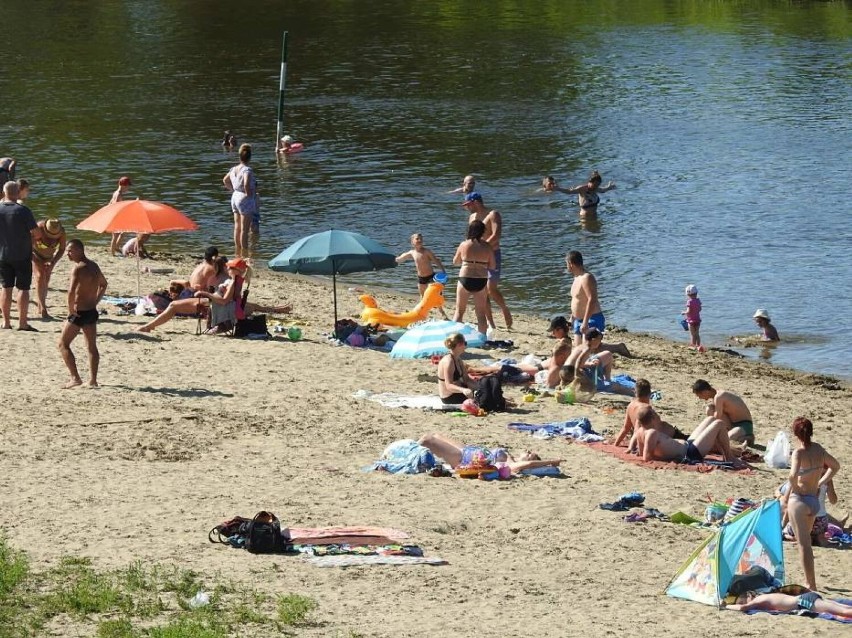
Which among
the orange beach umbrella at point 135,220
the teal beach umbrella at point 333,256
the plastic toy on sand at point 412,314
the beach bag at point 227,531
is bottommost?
the beach bag at point 227,531

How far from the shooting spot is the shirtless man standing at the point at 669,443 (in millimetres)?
14742

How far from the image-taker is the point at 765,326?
69.7 ft

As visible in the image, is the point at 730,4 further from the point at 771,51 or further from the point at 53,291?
the point at 53,291

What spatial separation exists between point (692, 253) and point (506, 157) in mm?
9302

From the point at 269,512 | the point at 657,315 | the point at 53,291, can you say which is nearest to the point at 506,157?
the point at 657,315

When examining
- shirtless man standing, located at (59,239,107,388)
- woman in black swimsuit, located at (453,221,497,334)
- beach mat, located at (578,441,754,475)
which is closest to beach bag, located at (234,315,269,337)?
woman in black swimsuit, located at (453,221,497,334)

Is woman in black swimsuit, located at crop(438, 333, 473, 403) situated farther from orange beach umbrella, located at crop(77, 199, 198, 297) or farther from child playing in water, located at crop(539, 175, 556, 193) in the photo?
child playing in water, located at crop(539, 175, 556, 193)

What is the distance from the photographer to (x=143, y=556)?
11.1m

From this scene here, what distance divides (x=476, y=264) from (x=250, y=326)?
3018 millimetres

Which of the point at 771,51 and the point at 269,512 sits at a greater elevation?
the point at 771,51

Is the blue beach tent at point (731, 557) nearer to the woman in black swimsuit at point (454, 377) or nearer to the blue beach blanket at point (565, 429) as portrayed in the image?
the blue beach blanket at point (565, 429)

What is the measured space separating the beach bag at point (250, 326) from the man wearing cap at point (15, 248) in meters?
2.64

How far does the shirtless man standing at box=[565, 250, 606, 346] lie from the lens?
57.9ft

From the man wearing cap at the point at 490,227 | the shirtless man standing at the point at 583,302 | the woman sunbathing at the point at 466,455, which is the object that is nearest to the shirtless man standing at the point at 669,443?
the woman sunbathing at the point at 466,455
